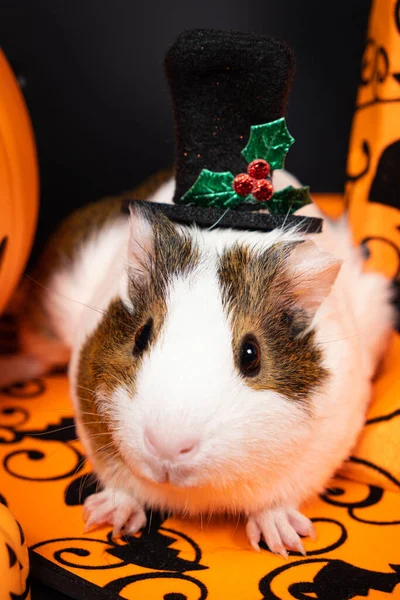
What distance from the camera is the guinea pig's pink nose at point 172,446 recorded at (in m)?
0.91

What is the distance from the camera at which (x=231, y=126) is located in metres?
1.13

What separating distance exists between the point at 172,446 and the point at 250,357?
18cm

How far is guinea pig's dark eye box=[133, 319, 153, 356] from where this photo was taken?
3.42ft

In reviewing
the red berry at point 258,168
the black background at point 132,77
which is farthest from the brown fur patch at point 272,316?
the black background at point 132,77

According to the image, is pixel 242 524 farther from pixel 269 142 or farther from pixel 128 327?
pixel 269 142

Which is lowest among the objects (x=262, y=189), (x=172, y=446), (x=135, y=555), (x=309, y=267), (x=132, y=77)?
(x=135, y=555)

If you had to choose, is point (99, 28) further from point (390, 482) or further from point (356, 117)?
point (390, 482)

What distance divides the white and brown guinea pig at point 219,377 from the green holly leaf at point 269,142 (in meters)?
0.12

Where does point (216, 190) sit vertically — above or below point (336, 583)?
above

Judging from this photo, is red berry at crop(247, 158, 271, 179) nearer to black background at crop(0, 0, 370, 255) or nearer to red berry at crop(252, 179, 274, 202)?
red berry at crop(252, 179, 274, 202)

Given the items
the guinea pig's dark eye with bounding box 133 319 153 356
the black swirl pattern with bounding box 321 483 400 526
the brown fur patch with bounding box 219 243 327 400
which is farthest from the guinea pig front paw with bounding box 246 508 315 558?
the guinea pig's dark eye with bounding box 133 319 153 356

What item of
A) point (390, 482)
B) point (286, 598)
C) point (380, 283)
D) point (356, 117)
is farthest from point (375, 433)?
point (356, 117)

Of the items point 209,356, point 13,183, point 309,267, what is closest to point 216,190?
point 309,267

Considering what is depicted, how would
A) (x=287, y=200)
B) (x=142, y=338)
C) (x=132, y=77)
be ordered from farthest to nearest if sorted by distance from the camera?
(x=132, y=77), (x=287, y=200), (x=142, y=338)
